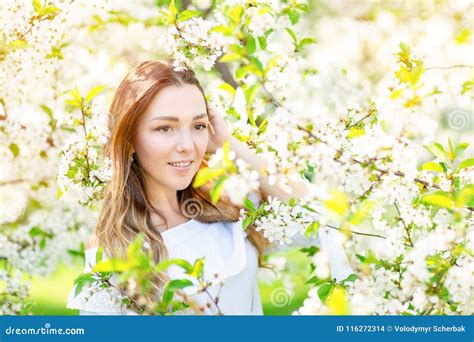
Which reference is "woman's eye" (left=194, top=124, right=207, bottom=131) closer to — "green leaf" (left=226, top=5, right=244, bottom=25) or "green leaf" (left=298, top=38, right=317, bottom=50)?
"green leaf" (left=298, top=38, right=317, bottom=50)

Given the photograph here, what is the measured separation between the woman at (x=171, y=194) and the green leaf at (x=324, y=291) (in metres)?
0.27

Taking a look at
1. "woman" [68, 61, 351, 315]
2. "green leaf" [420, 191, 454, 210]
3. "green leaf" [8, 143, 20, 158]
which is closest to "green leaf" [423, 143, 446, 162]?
"green leaf" [420, 191, 454, 210]

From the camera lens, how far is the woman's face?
227 centimetres

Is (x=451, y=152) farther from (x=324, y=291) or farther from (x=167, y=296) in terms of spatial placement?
(x=167, y=296)

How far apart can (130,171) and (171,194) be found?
6.6 inches

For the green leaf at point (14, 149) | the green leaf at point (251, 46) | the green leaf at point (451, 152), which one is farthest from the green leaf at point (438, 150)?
the green leaf at point (14, 149)

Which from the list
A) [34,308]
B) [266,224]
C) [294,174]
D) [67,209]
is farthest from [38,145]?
[294,174]

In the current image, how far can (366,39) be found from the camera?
11.6 feet

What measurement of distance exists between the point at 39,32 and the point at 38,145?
828 mm

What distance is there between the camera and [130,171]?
2.47 m

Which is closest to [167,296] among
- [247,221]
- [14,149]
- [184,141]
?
[247,221]

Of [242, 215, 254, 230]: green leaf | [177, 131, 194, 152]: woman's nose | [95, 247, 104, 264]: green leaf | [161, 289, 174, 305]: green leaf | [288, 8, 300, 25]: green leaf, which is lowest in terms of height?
[161, 289, 174, 305]: green leaf

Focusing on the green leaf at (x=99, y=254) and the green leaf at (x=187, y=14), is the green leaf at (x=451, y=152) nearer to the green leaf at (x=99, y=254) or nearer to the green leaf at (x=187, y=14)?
the green leaf at (x=187, y=14)

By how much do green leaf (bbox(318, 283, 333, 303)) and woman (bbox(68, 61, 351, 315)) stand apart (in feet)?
0.90
